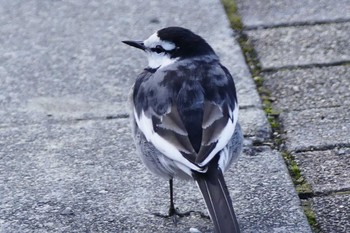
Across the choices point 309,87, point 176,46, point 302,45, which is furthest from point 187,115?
point 302,45

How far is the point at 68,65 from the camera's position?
18.5 ft

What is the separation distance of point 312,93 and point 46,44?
1.79 m

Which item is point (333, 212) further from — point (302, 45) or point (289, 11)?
point (289, 11)

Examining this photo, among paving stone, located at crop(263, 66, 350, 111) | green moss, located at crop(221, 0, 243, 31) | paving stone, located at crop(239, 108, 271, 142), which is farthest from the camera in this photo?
green moss, located at crop(221, 0, 243, 31)

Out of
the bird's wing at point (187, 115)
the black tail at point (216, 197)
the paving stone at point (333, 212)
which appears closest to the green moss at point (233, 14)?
the bird's wing at point (187, 115)

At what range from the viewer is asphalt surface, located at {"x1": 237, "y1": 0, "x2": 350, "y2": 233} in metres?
4.26

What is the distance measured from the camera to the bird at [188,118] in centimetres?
357

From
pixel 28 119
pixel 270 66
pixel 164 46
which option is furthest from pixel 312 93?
pixel 28 119

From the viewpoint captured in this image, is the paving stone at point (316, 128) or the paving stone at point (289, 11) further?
the paving stone at point (289, 11)

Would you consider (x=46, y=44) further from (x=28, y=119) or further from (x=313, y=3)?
(x=313, y=3)

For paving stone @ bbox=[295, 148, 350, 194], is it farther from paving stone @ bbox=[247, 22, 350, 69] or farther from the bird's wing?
paving stone @ bbox=[247, 22, 350, 69]

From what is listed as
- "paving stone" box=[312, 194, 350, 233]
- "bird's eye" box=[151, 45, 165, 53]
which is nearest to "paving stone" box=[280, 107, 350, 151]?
"paving stone" box=[312, 194, 350, 233]

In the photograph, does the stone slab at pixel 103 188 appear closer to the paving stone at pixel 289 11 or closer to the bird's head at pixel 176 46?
the bird's head at pixel 176 46

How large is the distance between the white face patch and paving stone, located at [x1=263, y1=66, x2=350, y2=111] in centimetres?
99
